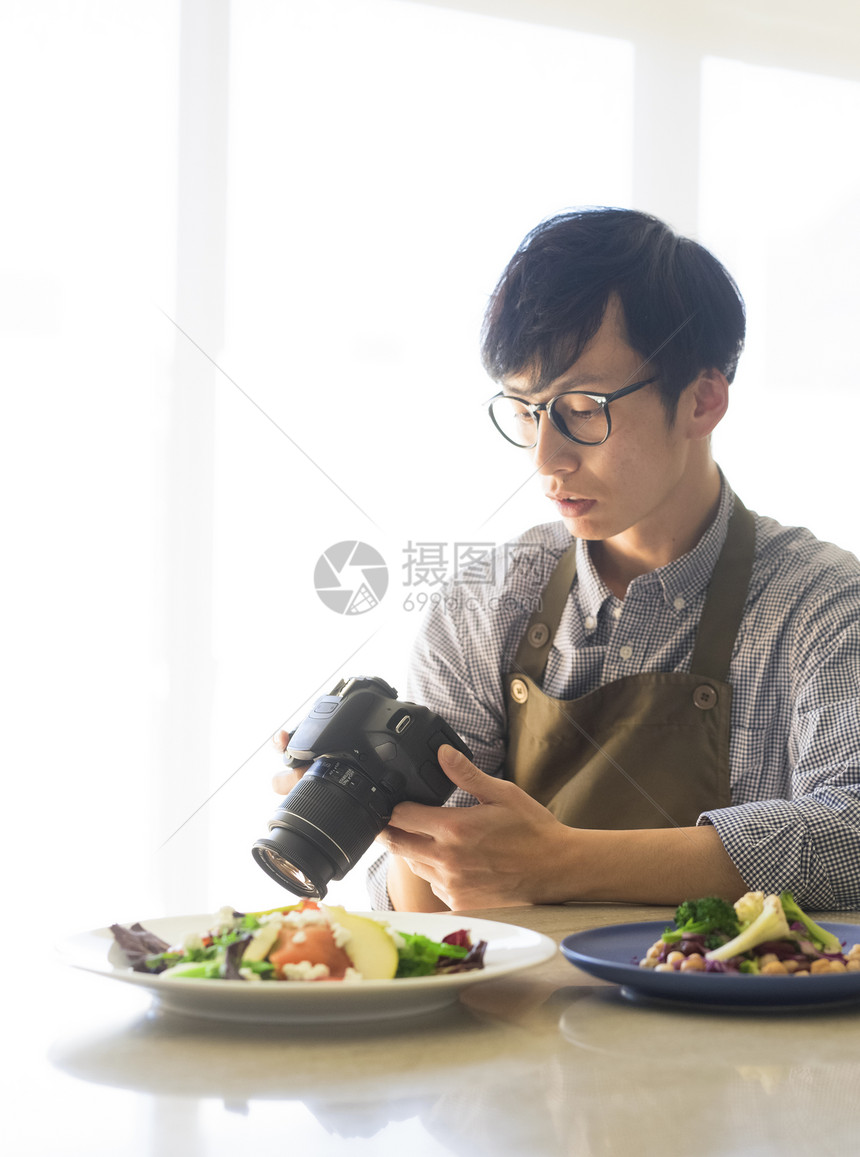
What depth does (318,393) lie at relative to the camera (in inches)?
59.1

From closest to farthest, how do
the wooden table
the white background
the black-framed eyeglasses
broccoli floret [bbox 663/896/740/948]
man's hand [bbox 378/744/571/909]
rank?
1. the wooden table
2. broccoli floret [bbox 663/896/740/948]
3. man's hand [bbox 378/744/571/909]
4. the black-framed eyeglasses
5. the white background

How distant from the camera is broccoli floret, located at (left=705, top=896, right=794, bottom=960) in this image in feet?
1.84

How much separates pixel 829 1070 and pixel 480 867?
457 mm

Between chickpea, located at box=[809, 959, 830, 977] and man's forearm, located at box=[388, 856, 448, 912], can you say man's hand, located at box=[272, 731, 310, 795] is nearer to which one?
man's forearm, located at box=[388, 856, 448, 912]

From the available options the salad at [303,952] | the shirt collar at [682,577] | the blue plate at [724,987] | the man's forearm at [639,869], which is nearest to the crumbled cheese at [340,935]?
the salad at [303,952]

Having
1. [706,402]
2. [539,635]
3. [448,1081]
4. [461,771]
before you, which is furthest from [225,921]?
[706,402]

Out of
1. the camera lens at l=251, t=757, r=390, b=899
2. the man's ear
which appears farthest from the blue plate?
the man's ear

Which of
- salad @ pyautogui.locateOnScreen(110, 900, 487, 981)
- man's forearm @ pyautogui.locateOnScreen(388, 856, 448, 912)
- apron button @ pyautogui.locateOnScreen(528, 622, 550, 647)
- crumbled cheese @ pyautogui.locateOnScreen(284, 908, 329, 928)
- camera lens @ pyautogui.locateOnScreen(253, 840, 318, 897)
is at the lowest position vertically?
man's forearm @ pyautogui.locateOnScreen(388, 856, 448, 912)

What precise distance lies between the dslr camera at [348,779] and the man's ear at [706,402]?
55 cm

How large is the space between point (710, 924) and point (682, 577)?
2.18 ft

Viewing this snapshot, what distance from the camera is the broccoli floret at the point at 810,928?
60 centimetres

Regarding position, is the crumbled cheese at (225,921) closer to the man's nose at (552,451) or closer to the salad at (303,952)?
the salad at (303,952)

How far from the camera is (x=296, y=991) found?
1.60 ft

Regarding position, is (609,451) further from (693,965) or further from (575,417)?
(693,965)
